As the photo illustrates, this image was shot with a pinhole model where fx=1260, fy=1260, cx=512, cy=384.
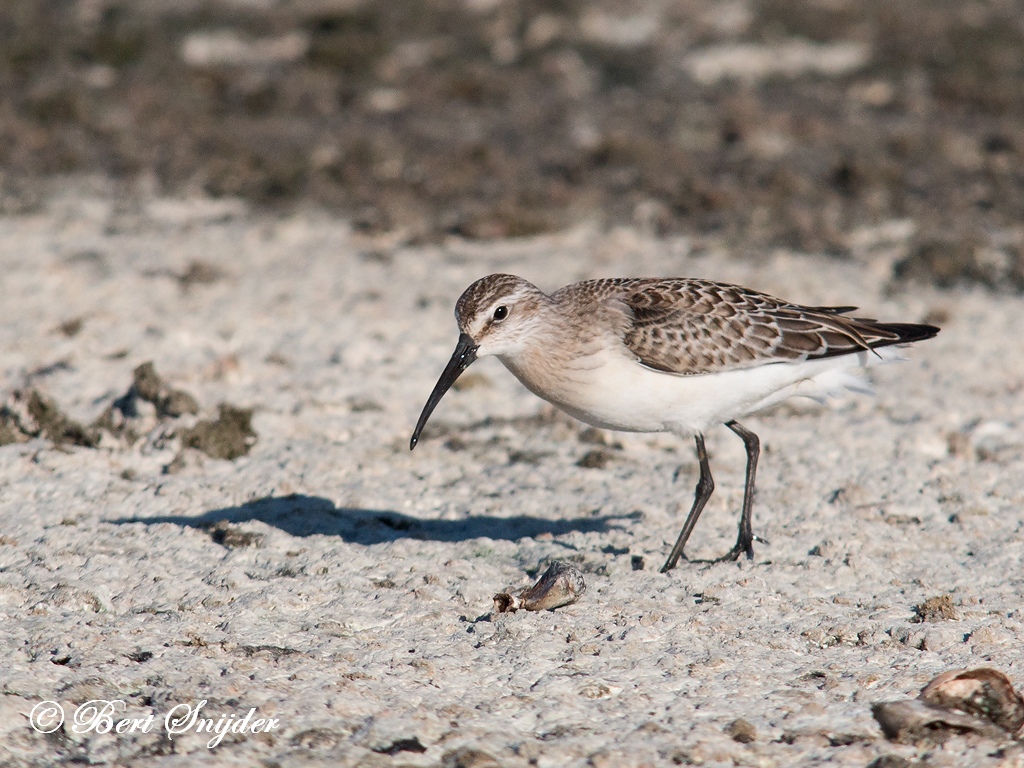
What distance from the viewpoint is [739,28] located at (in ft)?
49.8

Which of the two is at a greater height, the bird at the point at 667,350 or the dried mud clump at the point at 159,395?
the bird at the point at 667,350

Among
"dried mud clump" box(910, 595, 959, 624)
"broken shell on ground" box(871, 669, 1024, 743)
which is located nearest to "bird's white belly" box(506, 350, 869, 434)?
"dried mud clump" box(910, 595, 959, 624)

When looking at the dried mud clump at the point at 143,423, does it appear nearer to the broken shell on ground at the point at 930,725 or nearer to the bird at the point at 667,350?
the bird at the point at 667,350

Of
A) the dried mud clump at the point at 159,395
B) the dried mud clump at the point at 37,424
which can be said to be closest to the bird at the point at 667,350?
the dried mud clump at the point at 159,395

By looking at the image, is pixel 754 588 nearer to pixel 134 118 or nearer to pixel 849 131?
pixel 849 131

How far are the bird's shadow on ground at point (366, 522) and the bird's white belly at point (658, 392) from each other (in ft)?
2.42

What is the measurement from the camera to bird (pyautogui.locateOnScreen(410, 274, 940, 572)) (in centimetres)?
601

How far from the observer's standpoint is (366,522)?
6.59 metres

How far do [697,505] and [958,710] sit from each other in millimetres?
1944

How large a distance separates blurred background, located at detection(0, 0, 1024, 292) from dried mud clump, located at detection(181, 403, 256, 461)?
3671 millimetres

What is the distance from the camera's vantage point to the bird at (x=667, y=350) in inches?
237

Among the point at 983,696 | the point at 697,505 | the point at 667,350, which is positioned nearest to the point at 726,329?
the point at 667,350

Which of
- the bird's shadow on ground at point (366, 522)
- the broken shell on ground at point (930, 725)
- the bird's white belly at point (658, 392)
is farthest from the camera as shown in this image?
the bird's shadow on ground at point (366, 522)

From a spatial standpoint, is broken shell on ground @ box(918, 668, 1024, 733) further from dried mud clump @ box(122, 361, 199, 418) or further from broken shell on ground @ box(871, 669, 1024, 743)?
dried mud clump @ box(122, 361, 199, 418)
